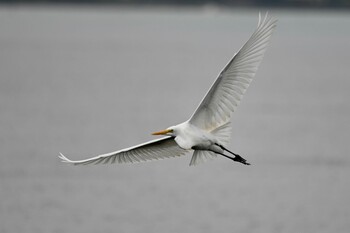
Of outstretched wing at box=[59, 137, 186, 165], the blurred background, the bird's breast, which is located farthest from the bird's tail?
the blurred background

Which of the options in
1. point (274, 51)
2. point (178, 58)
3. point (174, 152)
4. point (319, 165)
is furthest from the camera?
point (274, 51)

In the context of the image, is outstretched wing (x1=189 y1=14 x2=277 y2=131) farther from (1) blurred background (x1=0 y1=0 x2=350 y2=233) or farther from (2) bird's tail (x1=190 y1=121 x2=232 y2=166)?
(1) blurred background (x1=0 y1=0 x2=350 y2=233)

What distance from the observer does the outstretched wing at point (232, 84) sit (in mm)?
14625

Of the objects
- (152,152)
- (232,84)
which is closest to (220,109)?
(232,84)

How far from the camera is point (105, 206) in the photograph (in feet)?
93.8

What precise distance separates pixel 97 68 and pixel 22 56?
14309mm

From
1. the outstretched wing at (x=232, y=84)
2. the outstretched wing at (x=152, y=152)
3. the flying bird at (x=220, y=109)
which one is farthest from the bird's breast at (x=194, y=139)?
the outstretched wing at (x=152, y=152)

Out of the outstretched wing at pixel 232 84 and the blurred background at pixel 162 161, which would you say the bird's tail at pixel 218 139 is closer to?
the outstretched wing at pixel 232 84

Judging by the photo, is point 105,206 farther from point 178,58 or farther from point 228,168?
point 178,58

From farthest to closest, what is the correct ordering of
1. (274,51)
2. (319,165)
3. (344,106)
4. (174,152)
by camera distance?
1. (274,51)
2. (344,106)
3. (319,165)
4. (174,152)

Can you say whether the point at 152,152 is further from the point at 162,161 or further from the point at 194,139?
the point at 162,161

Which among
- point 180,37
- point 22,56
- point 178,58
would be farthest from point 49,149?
point 180,37

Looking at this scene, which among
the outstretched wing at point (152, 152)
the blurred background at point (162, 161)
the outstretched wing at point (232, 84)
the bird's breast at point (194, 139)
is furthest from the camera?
the blurred background at point (162, 161)

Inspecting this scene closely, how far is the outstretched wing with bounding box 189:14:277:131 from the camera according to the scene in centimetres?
1462
